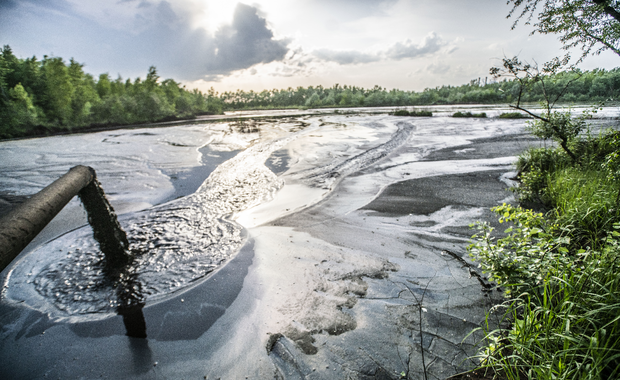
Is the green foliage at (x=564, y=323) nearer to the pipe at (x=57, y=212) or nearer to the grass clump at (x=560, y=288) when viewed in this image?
the grass clump at (x=560, y=288)

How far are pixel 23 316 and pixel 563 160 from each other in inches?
404

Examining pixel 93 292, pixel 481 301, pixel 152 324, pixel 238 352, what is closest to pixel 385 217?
pixel 481 301

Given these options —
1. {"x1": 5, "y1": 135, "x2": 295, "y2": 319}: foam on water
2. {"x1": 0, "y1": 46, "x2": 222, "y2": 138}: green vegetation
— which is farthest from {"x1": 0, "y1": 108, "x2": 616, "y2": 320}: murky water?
{"x1": 0, "y1": 46, "x2": 222, "y2": 138}: green vegetation

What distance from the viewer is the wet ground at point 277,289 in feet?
8.04

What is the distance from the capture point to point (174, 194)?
746 cm

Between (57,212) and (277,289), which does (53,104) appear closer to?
(57,212)

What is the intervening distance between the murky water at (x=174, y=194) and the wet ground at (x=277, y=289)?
4 cm

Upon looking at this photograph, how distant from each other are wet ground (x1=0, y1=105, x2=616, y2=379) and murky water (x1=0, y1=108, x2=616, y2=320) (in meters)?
0.04

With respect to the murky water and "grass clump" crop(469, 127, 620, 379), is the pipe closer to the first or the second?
the murky water

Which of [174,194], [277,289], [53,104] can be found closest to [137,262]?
[277,289]

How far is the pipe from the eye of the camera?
212 cm

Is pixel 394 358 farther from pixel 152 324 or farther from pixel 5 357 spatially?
pixel 5 357

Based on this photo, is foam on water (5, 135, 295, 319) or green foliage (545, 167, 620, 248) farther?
foam on water (5, 135, 295, 319)

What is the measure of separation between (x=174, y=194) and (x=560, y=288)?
8096mm
